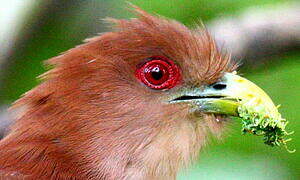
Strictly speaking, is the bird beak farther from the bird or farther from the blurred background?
the blurred background

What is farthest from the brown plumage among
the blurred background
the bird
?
the blurred background

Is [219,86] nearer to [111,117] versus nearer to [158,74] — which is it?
[158,74]

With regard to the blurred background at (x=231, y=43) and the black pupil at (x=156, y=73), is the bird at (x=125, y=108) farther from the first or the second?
the blurred background at (x=231, y=43)

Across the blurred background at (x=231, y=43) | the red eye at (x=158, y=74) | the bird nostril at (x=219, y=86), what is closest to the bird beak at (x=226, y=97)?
the bird nostril at (x=219, y=86)

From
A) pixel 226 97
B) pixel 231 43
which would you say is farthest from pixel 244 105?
pixel 231 43

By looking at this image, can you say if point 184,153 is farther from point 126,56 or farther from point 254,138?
point 254,138
